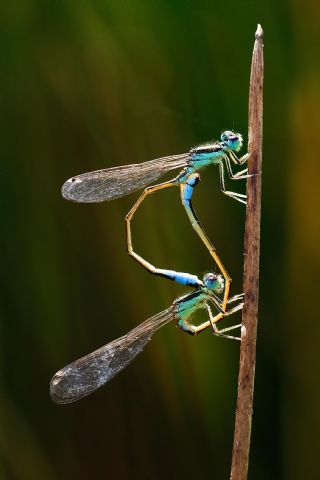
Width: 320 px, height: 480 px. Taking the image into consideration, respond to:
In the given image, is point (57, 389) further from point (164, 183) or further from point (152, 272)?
point (164, 183)

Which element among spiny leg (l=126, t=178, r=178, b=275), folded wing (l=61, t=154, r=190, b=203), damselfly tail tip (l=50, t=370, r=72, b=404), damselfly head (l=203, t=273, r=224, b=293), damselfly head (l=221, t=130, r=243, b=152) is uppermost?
damselfly head (l=221, t=130, r=243, b=152)

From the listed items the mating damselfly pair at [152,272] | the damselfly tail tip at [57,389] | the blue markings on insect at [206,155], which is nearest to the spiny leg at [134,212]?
the mating damselfly pair at [152,272]

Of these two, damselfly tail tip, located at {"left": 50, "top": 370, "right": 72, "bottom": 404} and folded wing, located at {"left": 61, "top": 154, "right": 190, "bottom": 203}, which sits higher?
folded wing, located at {"left": 61, "top": 154, "right": 190, "bottom": 203}

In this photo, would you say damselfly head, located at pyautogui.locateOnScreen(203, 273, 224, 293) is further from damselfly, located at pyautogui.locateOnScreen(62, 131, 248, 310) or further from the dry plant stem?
the dry plant stem

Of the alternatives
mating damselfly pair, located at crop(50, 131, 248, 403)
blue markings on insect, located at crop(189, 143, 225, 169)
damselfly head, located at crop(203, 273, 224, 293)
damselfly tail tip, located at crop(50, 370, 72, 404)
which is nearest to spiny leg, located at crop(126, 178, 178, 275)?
mating damselfly pair, located at crop(50, 131, 248, 403)
